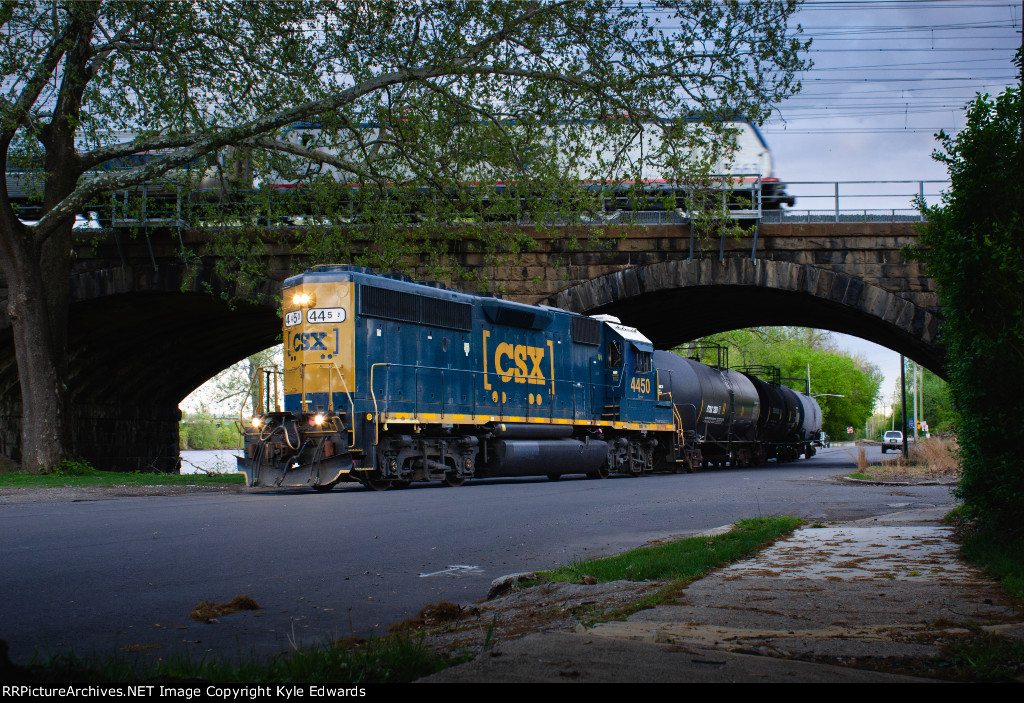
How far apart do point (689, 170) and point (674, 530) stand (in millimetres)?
12282

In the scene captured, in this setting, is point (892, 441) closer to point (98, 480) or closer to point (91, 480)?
point (98, 480)

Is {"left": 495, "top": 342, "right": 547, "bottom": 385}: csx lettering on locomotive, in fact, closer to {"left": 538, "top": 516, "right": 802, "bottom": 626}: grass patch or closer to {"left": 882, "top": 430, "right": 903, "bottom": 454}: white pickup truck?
{"left": 538, "top": 516, "right": 802, "bottom": 626}: grass patch

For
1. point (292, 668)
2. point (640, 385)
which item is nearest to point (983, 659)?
point (292, 668)

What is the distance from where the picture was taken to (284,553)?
292 inches

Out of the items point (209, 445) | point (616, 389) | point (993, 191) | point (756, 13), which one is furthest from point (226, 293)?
point (209, 445)

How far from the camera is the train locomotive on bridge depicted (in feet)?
51.8

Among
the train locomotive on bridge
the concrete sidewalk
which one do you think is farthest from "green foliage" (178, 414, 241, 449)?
the concrete sidewalk

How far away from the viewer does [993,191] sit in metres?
6.98

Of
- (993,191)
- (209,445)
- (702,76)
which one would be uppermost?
(702,76)

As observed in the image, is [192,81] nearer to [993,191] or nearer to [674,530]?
[674,530]

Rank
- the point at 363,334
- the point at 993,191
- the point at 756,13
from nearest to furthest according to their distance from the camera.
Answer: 1. the point at 993,191
2. the point at 363,334
3. the point at 756,13

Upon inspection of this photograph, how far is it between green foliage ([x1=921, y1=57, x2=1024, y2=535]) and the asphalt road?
3197 mm

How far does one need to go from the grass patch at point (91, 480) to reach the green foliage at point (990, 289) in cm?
1479

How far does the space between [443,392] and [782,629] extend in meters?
14.3
